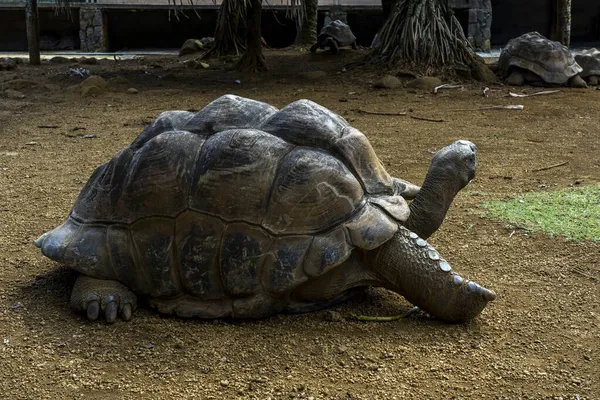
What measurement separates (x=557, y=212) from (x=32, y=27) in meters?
10.1

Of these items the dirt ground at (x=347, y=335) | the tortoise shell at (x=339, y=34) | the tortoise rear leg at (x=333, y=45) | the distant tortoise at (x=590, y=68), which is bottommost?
the dirt ground at (x=347, y=335)

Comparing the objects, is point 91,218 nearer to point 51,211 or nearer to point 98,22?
point 51,211

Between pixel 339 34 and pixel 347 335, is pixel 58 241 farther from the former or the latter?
pixel 339 34

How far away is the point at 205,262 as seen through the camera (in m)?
2.57

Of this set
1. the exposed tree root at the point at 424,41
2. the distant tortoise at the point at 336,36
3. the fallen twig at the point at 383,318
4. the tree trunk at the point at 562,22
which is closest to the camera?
the fallen twig at the point at 383,318

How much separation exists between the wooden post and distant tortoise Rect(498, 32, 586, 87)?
24.4 ft

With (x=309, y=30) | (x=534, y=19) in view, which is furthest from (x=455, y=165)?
(x=534, y=19)

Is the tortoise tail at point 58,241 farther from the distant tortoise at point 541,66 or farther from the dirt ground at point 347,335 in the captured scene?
the distant tortoise at point 541,66

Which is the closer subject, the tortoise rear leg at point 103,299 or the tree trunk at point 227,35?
the tortoise rear leg at point 103,299

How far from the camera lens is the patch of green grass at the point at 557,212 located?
3.49m

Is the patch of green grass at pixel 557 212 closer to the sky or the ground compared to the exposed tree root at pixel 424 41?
closer to the ground

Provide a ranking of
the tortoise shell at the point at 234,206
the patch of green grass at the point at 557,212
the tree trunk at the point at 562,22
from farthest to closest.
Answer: the tree trunk at the point at 562,22 < the patch of green grass at the point at 557,212 < the tortoise shell at the point at 234,206

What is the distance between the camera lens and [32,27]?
1162 centimetres

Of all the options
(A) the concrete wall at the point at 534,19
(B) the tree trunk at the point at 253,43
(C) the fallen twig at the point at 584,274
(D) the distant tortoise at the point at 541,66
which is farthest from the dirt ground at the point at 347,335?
(A) the concrete wall at the point at 534,19
